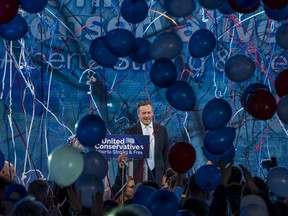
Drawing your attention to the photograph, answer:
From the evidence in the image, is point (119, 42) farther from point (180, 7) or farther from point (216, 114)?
point (216, 114)

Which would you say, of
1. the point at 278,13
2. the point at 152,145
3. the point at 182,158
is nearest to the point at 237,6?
the point at 278,13

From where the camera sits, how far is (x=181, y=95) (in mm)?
3922

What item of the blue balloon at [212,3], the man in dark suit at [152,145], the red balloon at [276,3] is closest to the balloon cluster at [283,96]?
the red balloon at [276,3]

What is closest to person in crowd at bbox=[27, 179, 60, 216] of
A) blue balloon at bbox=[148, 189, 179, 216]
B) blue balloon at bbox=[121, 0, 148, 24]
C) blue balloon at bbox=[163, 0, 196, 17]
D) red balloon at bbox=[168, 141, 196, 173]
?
blue balloon at bbox=[148, 189, 179, 216]

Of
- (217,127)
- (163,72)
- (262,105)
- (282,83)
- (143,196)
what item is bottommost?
(143,196)

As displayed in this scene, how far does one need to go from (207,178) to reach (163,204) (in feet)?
1.56

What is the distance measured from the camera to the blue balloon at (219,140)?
391 centimetres

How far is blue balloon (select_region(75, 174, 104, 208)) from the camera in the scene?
358cm

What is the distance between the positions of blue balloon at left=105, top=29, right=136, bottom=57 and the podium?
194cm

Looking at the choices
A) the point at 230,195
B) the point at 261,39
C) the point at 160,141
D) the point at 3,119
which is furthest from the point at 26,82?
the point at 230,195

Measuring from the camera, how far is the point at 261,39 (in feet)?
23.6

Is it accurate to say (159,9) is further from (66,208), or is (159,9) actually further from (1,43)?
(66,208)

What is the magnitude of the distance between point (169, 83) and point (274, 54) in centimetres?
356

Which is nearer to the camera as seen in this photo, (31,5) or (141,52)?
(31,5)
